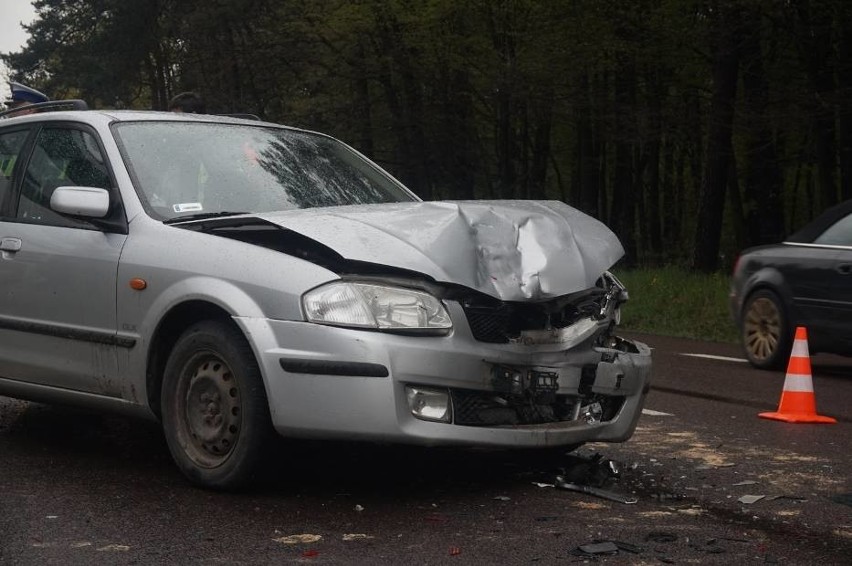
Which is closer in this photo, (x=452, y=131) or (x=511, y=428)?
(x=511, y=428)

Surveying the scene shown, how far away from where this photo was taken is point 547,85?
27.8 metres

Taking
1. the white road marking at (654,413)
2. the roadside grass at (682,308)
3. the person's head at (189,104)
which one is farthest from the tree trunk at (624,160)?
the white road marking at (654,413)

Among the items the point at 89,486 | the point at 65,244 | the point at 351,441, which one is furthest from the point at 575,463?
the point at 65,244

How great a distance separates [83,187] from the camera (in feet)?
20.8

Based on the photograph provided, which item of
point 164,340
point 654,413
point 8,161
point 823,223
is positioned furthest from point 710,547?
point 823,223

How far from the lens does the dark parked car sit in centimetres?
1138

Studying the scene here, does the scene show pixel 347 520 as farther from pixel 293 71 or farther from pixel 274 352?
pixel 293 71

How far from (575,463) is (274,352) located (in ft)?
6.04

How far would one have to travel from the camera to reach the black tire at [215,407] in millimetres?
5500

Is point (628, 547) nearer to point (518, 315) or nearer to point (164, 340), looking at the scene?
point (518, 315)

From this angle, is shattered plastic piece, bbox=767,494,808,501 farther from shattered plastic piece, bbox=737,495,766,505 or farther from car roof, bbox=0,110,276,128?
car roof, bbox=0,110,276,128

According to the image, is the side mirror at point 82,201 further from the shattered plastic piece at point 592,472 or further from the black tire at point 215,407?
the shattered plastic piece at point 592,472

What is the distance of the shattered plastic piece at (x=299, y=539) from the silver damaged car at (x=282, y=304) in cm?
54

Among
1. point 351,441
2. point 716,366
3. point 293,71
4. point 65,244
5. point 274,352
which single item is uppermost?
point 293,71
